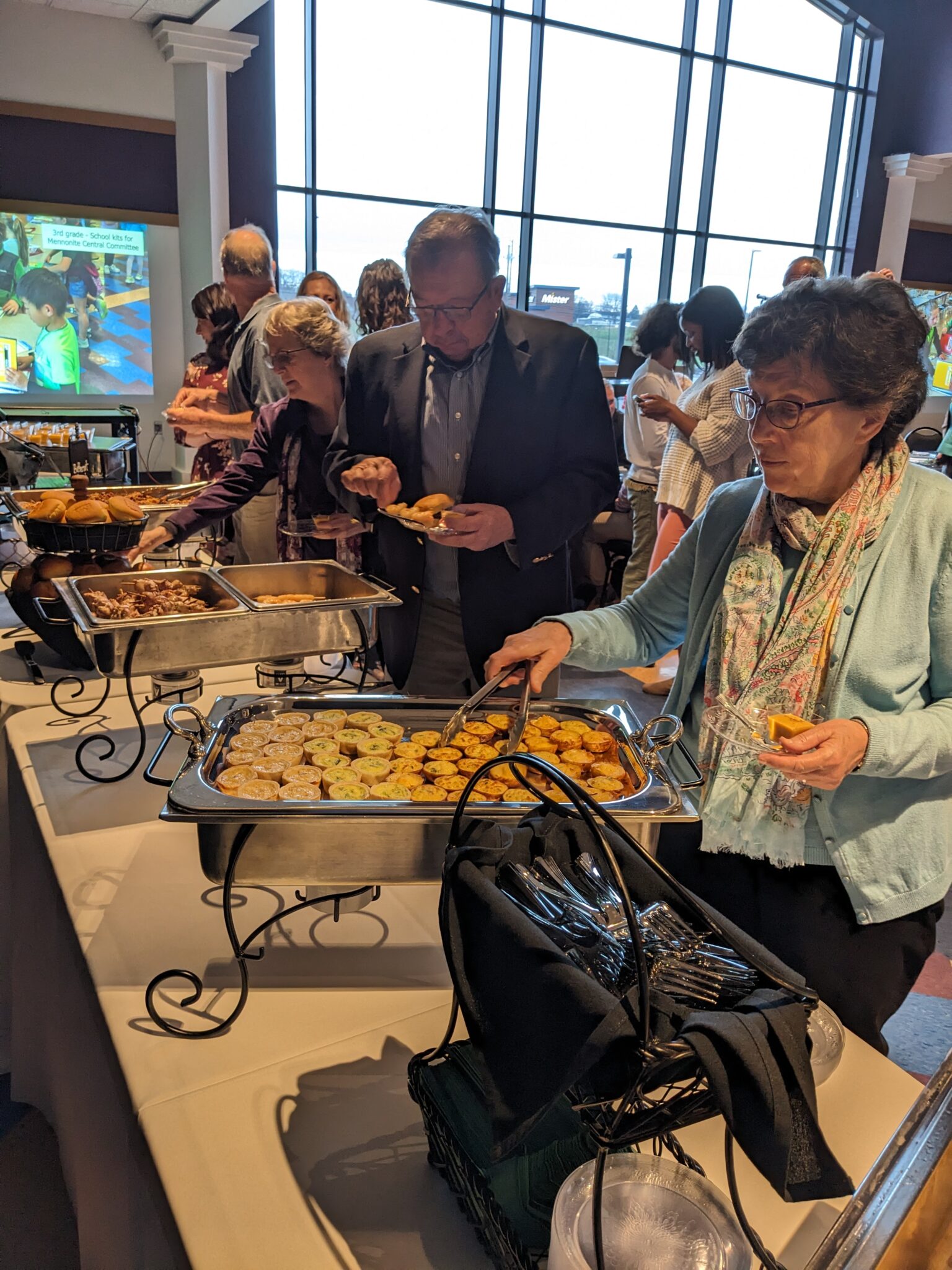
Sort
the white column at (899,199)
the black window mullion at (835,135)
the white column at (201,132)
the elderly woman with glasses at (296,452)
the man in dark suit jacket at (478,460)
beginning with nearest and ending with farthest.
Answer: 1. the man in dark suit jacket at (478,460)
2. the elderly woman with glasses at (296,452)
3. the white column at (201,132)
4. the black window mullion at (835,135)
5. the white column at (899,199)

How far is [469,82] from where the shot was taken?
7.61 metres

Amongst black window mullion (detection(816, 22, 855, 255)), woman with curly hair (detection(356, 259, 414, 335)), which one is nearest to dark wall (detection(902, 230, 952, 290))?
black window mullion (detection(816, 22, 855, 255))

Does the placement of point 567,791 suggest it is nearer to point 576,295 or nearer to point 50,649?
point 50,649

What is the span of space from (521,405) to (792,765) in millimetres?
989

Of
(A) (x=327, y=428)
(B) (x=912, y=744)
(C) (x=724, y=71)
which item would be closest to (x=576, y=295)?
(C) (x=724, y=71)

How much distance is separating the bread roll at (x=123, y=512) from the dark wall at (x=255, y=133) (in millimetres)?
5759

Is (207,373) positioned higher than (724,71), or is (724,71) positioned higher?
(724,71)

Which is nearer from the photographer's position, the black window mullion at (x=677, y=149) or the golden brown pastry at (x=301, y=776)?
the golden brown pastry at (x=301, y=776)

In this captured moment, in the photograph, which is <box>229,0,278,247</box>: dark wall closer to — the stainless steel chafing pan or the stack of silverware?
the stainless steel chafing pan

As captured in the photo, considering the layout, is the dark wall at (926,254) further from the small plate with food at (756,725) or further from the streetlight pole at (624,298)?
the small plate with food at (756,725)

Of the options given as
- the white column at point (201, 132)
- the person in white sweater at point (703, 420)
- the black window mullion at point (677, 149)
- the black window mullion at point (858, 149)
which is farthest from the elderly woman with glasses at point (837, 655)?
the black window mullion at point (858, 149)

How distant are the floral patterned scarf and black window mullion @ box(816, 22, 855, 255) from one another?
9868 millimetres

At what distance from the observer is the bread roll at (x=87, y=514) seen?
1790 millimetres

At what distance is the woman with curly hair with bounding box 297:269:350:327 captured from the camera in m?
3.10
